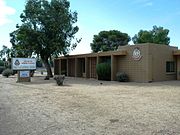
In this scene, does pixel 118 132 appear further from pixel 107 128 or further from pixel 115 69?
pixel 115 69

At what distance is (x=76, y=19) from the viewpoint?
39.7m

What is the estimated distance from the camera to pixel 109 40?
63156mm

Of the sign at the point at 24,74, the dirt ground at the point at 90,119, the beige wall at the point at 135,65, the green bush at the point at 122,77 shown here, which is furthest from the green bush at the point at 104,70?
the dirt ground at the point at 90,119

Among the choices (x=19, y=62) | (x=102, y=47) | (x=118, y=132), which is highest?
(x=102, y=47)

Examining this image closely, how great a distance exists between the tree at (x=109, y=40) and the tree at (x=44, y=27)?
25391 mm

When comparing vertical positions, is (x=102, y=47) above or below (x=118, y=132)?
above

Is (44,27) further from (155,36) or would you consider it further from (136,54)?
(155,36)

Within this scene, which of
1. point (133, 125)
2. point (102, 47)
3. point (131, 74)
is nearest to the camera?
point (133, 125)

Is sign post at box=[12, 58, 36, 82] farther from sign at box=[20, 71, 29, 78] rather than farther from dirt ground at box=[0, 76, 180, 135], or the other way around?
dirt ground at box=[0, 76, 180, 135]

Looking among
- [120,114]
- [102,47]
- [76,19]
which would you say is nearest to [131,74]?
[76,19]

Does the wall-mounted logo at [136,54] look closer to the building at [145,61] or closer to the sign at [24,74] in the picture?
the building at [145,61]

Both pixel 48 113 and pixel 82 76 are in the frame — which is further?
pixel 82 76

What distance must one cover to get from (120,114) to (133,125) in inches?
71.4

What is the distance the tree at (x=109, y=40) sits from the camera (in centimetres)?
6301
